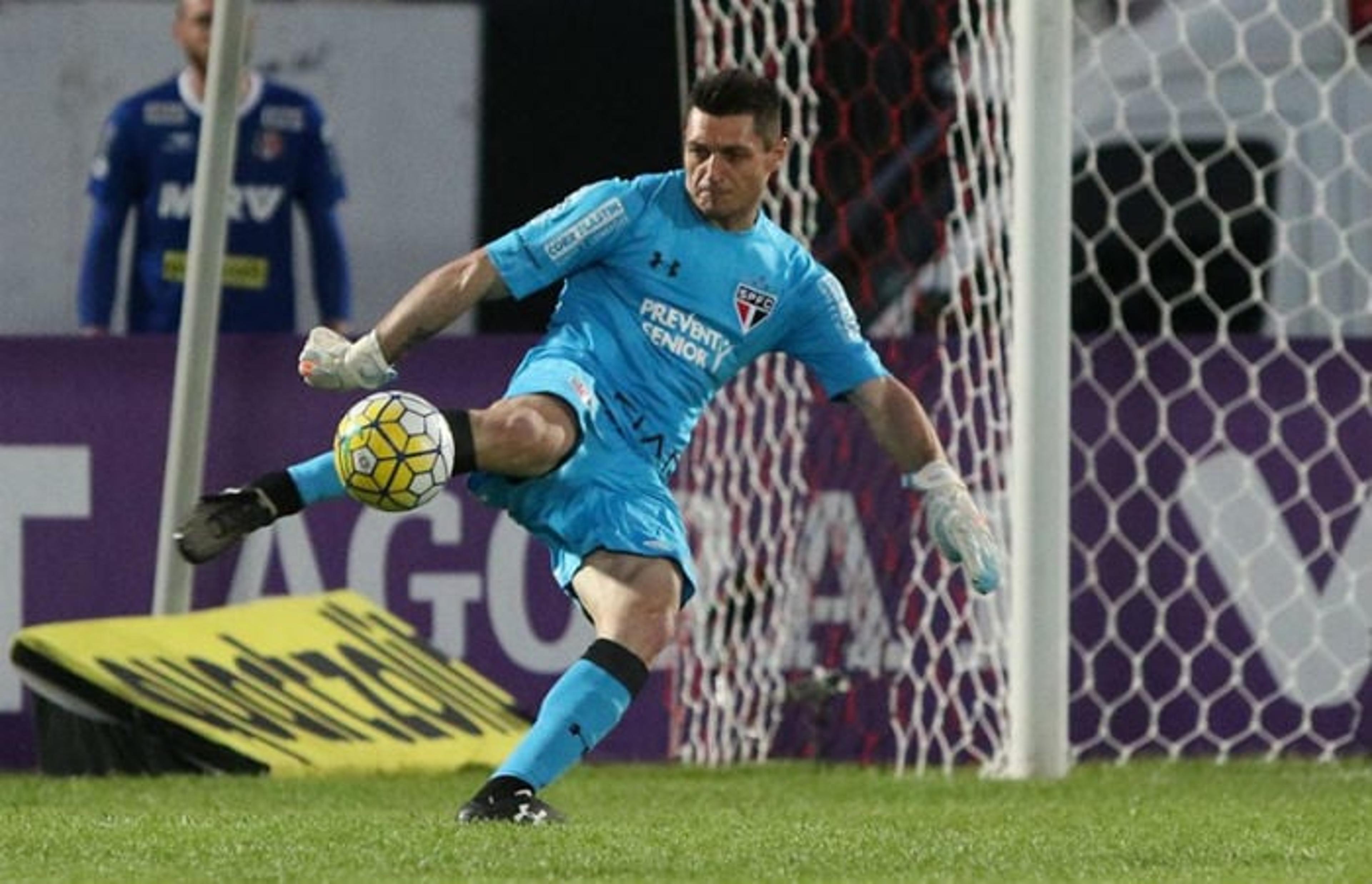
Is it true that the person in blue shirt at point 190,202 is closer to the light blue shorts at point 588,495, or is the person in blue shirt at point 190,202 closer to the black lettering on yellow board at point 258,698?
the black lettering on yellow board at point 258,698

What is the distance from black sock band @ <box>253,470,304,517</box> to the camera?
304 inches

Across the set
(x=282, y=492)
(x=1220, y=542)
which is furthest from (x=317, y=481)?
(x=1220, y=542)

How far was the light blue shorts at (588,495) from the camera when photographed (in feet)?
25.8

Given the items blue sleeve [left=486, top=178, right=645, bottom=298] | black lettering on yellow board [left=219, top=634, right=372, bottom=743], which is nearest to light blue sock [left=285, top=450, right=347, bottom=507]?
blue sleeve [left=486, top=178, right=645, bottom=298]

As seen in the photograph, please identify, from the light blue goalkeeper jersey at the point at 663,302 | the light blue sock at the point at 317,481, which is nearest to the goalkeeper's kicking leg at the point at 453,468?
the light blue sock at the point at 317,481

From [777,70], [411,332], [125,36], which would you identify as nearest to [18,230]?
[125,36]

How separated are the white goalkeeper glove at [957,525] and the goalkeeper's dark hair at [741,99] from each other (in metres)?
0.81

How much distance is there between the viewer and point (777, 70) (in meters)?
10.7

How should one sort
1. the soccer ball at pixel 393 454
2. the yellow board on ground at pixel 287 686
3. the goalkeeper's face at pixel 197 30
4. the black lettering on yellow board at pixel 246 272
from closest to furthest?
the soccer ball at pixel 393 454 → the yellow board on ground at pixel 287 686 → the goalkeeper's face at pixel 197 30 → the black lettering on yellow board at pixel 246 272

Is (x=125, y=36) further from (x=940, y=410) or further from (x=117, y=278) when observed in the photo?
(x=940, y=410)

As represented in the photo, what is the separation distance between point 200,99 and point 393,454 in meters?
4.57

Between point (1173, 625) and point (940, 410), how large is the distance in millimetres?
887

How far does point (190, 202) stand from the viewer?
38.7ft

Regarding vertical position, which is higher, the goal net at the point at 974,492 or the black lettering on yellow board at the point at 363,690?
the goal net at the point at 974,492
